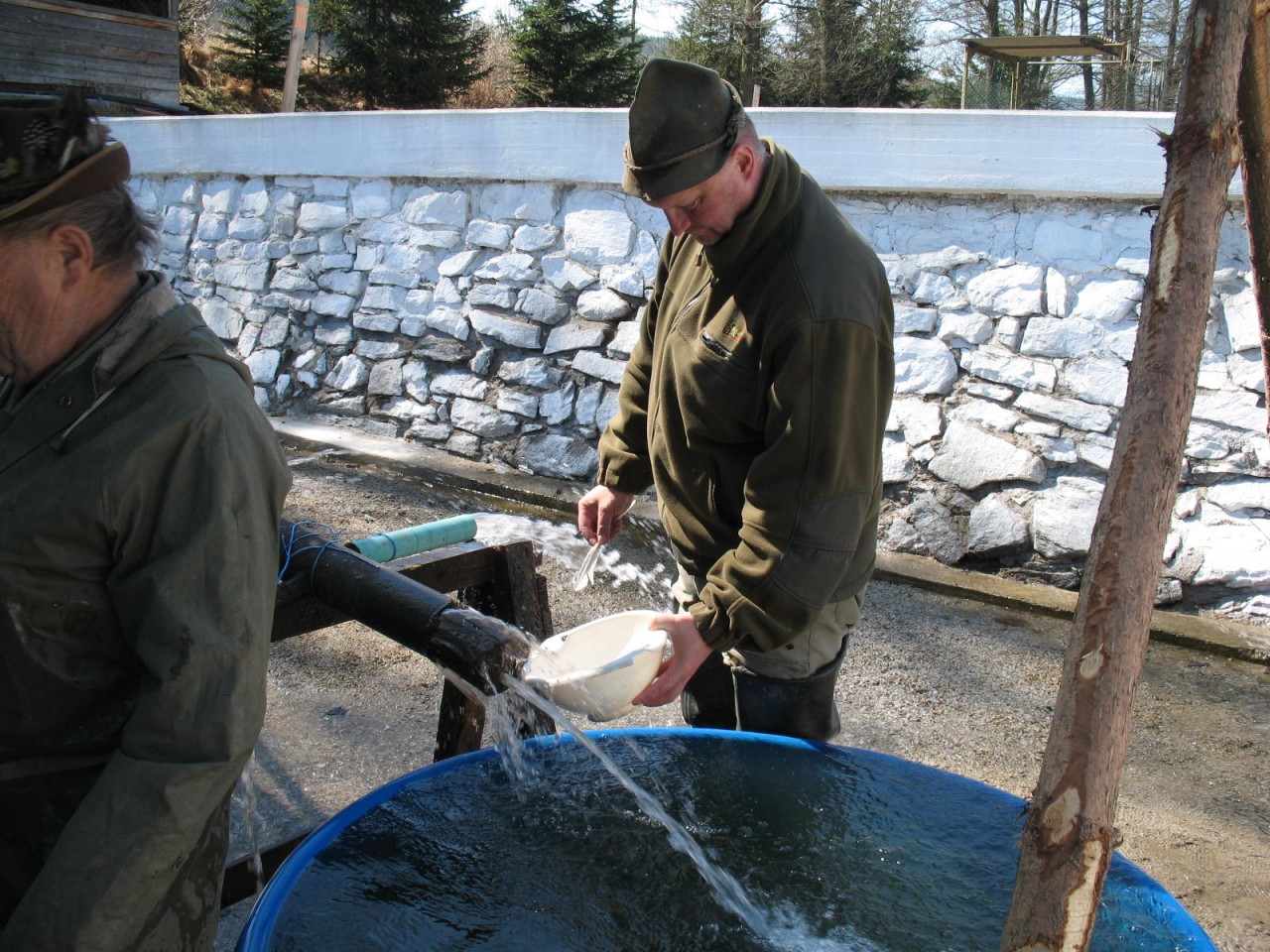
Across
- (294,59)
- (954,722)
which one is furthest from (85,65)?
(954,722)

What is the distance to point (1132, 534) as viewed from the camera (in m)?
1.17

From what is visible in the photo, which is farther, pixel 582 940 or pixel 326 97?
pixel 326 97

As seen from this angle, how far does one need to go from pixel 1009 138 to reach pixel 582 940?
12.7 ft

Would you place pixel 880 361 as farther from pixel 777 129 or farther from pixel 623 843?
pixel 777 129

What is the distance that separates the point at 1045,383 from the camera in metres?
4.31

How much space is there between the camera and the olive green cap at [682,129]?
Answer: 1755 mm

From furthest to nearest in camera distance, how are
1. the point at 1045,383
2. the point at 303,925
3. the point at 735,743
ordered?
the point at 1045,383
the point at 735,743
the point at 303,925

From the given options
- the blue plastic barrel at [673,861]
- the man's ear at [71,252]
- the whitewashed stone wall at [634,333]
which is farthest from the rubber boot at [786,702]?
the whitewashed stone wall at [634,333]

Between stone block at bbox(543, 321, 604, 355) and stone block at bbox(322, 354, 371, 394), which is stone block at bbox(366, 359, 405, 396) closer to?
stone block at bbox(322, 354, 371, 394)

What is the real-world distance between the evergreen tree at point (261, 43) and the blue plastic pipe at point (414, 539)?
1261 cm

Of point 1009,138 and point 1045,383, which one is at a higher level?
point 1009,138

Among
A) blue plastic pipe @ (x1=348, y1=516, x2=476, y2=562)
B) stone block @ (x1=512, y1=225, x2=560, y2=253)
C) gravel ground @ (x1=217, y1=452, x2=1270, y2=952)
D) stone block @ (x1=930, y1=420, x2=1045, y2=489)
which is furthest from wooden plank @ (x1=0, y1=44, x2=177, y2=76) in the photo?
blue plastic pipe @ (x1=348, y1=516, x2=476, y2=562)

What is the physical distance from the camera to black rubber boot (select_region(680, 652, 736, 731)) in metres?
2.23

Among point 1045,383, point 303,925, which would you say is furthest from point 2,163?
point 1045,383
